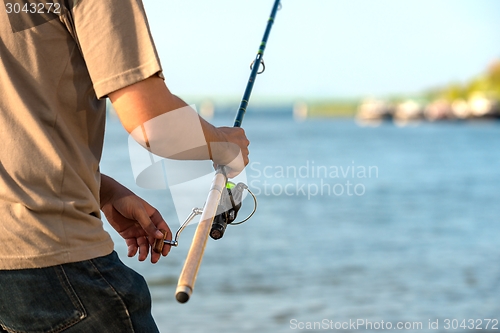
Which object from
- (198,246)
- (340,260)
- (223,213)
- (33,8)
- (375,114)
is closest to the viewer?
(33,8)

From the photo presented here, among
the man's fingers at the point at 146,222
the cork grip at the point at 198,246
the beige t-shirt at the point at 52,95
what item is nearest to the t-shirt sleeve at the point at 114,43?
the beige t-shirt at the point at 52,95

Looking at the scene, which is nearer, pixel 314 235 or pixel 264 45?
pixel 264 45

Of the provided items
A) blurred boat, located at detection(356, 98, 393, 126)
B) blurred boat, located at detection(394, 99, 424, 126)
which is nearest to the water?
blurred boat, located at detection(394, 99, 424, 126)

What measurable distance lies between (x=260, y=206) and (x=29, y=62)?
13.6 m

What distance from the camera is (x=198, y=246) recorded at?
4.81 ft

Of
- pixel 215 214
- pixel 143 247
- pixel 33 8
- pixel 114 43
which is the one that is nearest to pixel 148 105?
pixel 114 43

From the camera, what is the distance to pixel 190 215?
1797 mm

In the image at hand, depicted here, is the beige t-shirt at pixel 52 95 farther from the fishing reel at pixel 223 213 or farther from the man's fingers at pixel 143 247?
the man's fingers at pixel 143 247

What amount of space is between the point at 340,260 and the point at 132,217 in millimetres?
7791

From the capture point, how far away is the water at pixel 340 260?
7.17 metres

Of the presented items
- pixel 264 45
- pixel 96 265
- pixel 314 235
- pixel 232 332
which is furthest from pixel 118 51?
pixel 314 235

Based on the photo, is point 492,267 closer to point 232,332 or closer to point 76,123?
point 232,332

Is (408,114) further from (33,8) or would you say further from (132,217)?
(33,8)

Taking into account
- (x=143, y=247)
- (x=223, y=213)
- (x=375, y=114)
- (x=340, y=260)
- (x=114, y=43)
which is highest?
(x=114, y=43)
